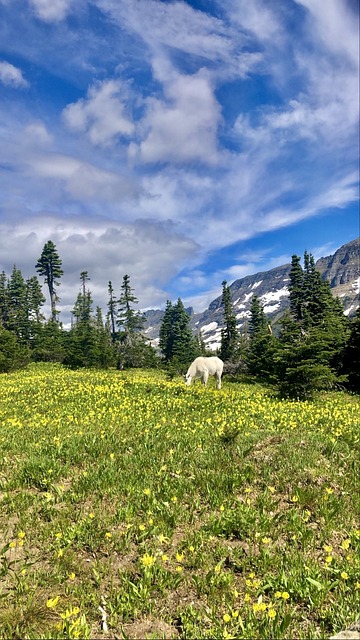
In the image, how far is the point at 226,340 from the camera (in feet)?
220

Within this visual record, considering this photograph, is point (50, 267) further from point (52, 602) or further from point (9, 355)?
point (52, 602)

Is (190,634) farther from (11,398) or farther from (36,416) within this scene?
(11,398)

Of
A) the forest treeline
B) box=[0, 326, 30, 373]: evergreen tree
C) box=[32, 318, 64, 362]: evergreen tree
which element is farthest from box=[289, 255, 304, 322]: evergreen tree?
box=[0, 326, 30, 373]: evergreen tree

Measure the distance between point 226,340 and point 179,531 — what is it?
61691 mm

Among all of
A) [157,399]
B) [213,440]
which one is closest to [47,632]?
[213,440]

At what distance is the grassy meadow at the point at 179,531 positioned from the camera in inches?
175

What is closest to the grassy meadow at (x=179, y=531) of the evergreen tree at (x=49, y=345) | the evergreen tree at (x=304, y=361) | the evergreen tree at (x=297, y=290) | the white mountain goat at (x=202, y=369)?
the evergreen tree at (x=304, y=361)

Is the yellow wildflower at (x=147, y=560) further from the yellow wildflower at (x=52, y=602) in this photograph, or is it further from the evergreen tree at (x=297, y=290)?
the evergreen tree at (x=297, y=290)

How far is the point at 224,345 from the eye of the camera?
6712 cm

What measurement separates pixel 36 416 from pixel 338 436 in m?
8.68

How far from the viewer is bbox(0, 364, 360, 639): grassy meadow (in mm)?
4455

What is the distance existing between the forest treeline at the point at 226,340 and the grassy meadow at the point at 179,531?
9.88 m

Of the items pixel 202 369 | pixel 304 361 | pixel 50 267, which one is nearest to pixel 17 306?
pixel 50 267

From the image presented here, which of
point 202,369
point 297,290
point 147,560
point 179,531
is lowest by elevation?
point 179,531
